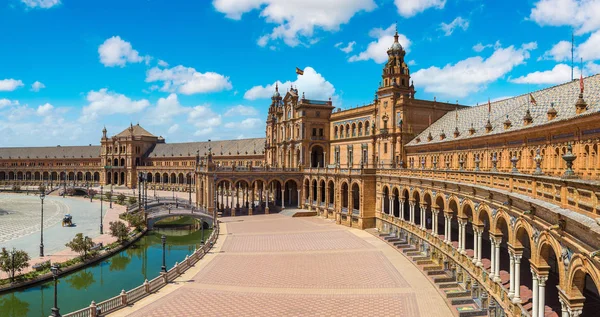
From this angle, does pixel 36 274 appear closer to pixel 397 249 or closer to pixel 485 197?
pixel 397 249

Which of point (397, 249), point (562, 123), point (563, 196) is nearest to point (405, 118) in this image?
point (397, 249)

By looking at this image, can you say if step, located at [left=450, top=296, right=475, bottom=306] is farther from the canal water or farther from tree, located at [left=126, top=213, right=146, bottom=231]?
tree, located at [left=126, top=213, right=146, bottom=231]

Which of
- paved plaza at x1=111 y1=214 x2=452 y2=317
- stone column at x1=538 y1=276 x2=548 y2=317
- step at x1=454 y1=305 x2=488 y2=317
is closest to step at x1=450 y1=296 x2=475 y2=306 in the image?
paved plaza at x1=111 y1=214 x2=452 y2=317

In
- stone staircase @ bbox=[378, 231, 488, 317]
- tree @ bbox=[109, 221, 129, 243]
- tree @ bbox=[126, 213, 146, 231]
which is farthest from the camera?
tree @ bbox=[126, 213, 146, 231]

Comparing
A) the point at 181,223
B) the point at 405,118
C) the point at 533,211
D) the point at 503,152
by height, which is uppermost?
the point at 405,118

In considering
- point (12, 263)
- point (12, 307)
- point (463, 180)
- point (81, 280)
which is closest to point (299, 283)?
point (463, 180)

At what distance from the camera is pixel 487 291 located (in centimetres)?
2530

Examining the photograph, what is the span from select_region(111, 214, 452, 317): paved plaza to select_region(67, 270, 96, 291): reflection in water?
1047cm

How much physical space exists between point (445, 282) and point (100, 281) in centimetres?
3013

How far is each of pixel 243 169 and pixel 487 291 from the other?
165 ft

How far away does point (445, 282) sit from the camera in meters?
31.6

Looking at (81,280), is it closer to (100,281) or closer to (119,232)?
(100,281)

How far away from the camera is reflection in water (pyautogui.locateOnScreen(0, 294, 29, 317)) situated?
103ft

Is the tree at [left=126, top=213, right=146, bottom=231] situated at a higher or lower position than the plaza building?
lower
